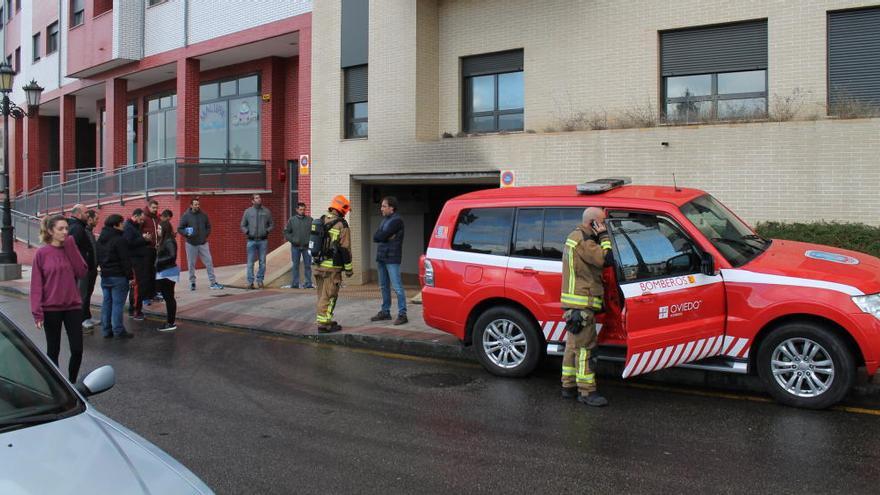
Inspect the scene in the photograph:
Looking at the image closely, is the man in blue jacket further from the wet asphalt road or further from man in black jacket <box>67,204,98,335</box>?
man in black jacket <box>67,204,98,335</box>

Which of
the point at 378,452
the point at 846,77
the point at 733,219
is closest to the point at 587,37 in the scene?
the point at 846,77

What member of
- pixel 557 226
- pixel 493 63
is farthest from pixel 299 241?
pixel 557 226

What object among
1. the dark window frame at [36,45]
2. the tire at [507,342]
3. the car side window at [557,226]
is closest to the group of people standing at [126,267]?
the tire at [507,342]

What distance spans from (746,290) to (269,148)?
1657 cm

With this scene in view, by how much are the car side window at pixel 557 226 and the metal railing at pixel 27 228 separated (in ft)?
67.3

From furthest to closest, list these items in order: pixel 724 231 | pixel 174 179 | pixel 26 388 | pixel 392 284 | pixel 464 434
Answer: pixel 174 179 → pixel 392 284 → pixel 724 231 → pixel 464 434 → pixel 26 388

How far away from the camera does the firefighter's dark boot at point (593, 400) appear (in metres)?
6.23

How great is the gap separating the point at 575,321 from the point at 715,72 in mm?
8075

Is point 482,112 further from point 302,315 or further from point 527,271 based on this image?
point 527,271

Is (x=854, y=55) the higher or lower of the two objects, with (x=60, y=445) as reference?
higher

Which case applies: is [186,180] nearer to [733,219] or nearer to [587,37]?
[587,37]

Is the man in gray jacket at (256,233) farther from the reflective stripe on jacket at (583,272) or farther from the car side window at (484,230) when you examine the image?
the reflective stripe on jacket at (583,272)

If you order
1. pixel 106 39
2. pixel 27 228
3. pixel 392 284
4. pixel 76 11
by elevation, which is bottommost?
pixel 392 284

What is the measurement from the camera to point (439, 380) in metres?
7.36
